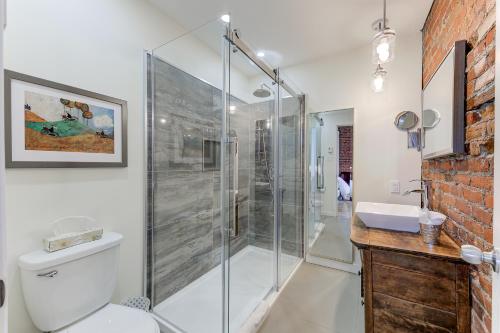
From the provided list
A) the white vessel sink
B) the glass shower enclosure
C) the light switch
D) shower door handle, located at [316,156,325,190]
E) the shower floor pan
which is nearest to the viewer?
the white vessel sink

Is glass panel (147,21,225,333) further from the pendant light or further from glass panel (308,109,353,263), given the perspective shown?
glass panel (308,109,353,263)

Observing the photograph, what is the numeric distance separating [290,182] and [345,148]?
2.48 ft

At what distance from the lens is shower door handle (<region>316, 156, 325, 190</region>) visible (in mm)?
2877

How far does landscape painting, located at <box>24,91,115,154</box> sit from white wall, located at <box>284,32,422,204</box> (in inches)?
86.6

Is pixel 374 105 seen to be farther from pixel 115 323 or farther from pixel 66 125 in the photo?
pixel 115 323

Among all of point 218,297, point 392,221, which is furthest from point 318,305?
point 392,221

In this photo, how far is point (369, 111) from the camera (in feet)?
8.02

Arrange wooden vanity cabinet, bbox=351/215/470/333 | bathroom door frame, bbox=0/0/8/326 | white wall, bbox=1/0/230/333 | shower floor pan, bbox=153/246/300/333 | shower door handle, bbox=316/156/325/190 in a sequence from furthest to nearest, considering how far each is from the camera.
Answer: shower door handle, bbox=316/156/325/190 → shower floor pan, bbox=153/246/300/333 → white wall, bbox=1/0/230/333 → wooden vanity cabinet, bbox=351/215/470/333 → bathroom door frame, bbox=0/0/8/326

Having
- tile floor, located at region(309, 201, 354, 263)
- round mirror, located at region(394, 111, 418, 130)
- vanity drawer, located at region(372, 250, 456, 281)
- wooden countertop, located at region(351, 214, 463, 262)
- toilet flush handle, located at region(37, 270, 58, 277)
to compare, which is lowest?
tile floor, located at region(309, 201, 354, 263)

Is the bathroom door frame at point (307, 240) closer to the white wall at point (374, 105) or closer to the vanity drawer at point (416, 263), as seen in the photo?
the white wall at point (374, 105)

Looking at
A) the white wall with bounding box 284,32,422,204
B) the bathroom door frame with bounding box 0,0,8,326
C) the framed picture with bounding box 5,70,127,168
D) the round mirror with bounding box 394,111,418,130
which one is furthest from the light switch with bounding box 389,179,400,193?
the bathroom door frame with bounding box 0,0,8,326

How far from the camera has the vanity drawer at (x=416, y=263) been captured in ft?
3.63

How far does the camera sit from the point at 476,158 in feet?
3.42

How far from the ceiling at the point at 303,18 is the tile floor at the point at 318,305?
2540 mm
